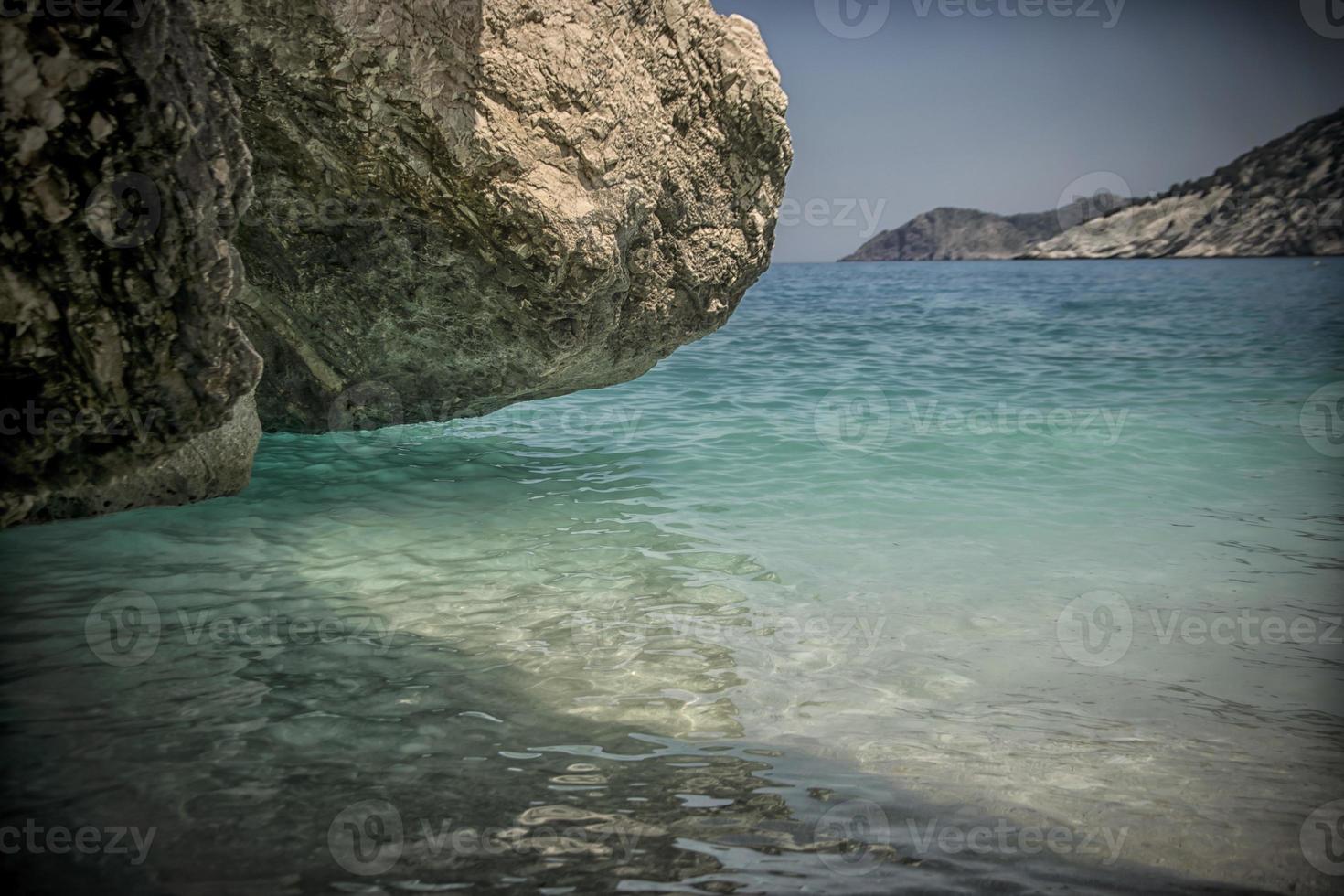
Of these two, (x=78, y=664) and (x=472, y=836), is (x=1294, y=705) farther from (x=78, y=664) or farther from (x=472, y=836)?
(x=78, y=664)
